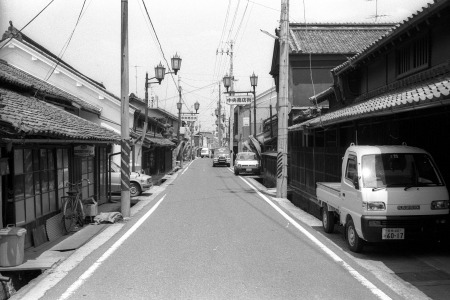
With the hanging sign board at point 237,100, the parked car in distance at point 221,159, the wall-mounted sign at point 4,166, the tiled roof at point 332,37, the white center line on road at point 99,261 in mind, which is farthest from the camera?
the parked car in distance at point 221,159

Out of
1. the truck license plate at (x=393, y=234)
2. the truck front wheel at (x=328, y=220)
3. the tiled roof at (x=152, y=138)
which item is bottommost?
the truck front wheel at (x=328, y=220)

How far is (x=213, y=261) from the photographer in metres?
8.14

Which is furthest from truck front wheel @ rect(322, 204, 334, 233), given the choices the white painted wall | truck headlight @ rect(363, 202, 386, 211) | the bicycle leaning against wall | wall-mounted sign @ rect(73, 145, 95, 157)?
the white painted wall

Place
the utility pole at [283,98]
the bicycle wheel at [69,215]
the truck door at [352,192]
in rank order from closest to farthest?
the truck door at [352,192], the bicycle wheel at [69,215], the utility pole at [283,98]

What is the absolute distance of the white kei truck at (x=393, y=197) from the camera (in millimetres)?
8117

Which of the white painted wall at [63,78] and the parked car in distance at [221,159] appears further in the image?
the parked car in distance at [221,159]

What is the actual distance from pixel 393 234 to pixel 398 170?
135 centimetres

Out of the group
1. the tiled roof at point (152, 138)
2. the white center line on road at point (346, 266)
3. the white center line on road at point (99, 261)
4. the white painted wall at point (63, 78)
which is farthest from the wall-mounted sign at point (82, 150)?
the tiled roof at point (152, 138)

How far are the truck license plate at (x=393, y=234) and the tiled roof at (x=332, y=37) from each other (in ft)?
69.2

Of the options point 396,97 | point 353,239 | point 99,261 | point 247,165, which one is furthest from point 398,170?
point 247,165

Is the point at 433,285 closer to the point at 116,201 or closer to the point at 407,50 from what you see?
the point at 407,50

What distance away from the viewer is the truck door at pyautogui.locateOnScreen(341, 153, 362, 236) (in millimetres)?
8492

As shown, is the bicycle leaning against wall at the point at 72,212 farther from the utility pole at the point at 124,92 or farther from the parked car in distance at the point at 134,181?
the parked car in distance at the point at 134,181

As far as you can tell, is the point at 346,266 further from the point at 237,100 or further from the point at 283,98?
the point at 237,100
